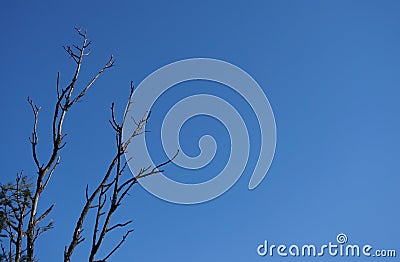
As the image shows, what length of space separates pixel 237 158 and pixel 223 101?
1458 millimetres

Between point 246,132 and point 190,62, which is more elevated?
point 190,62

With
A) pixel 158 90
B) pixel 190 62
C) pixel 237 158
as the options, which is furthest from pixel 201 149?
pixel 190 62

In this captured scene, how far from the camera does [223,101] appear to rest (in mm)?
9859

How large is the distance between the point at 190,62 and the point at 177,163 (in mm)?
3202

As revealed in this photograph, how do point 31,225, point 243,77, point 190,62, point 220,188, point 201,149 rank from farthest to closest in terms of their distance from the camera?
point 243,77, point 190,62, point 201,149, point 220,188, point 31,225

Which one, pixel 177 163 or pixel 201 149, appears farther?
pixel 201 149

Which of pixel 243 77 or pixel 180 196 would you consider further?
pixel 243 77

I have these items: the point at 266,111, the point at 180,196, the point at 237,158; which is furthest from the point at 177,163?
the point at 266,111

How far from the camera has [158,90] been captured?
24.8 feet

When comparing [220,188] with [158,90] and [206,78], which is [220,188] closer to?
[158,90]

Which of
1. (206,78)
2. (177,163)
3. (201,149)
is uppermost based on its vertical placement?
(206,78)

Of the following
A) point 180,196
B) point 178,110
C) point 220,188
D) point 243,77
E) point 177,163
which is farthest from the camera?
point 243,77

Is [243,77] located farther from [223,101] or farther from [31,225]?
[31,225]

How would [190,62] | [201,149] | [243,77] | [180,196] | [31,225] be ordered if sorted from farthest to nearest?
[243,77] < [190,62] < [201,149] < [180,196] < [31,225]
